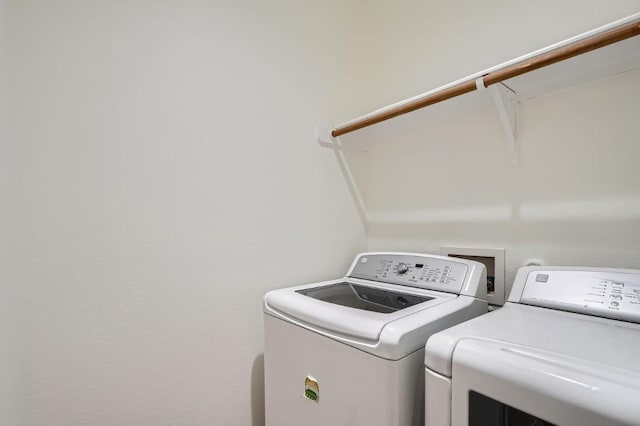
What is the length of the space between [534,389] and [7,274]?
1.22 meters

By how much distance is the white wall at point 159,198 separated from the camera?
89 cm

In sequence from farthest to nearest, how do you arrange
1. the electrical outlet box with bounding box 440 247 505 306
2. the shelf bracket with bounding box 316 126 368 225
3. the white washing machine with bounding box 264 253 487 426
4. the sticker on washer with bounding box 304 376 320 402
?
1. the shelf bracket with bounding box 316 126 368 225
2. the electrical outlet box with bounding box 440 247 505 306
3. the sticker on washer with bounding box 304 376 320 402
4. the white washing machine with bounding box 264 253 487 426

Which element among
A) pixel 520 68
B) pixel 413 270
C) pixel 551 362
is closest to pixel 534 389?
pixel 551 362

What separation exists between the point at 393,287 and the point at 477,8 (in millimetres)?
1188

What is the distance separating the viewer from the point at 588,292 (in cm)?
81

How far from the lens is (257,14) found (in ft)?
4.24

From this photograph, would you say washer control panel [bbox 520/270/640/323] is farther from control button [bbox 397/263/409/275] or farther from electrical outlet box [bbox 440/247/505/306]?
control button [bbox 397/263/409/275]

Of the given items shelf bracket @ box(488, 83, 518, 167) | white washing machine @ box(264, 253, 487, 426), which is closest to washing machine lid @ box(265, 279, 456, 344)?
white washing machine @ box(264, 253, 487, 426)

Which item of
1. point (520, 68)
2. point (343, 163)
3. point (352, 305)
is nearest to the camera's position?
point (520, 68)

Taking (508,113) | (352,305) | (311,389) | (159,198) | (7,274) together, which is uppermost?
(508,113)

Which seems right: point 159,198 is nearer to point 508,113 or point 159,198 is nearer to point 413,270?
point 413,270

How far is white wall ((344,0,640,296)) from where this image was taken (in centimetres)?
94

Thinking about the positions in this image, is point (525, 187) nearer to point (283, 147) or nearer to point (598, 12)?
point (598, 12)

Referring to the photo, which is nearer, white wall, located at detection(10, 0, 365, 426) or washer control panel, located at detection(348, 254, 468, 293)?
white wall, located at detection(10, 0, 365, 426)
